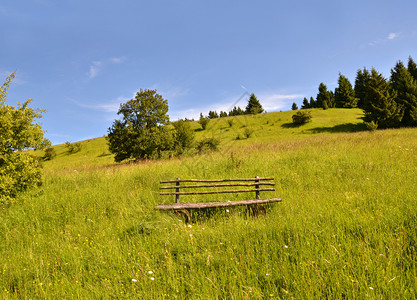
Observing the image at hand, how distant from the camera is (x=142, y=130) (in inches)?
751

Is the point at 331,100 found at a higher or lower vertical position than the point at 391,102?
higher

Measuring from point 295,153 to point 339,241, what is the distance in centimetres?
683

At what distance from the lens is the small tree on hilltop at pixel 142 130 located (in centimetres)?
→ 1884

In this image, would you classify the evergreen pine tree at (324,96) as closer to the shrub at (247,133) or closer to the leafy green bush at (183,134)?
the shrub at (247,133)

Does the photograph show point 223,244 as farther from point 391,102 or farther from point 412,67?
point 412,67

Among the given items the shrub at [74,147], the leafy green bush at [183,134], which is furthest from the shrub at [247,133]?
the shrub at [74,147]

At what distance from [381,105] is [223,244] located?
1644 inches

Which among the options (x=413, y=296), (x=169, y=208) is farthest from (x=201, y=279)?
(x=413, y=296)

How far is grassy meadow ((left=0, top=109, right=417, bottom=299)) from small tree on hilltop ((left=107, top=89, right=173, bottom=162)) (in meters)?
12.3

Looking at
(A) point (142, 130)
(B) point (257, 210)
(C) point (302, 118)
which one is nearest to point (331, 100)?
(C) point (302, 118)

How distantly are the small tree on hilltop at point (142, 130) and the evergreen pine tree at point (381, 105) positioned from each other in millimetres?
33665

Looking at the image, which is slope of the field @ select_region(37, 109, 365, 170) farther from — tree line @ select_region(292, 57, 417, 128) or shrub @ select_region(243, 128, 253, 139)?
tree line @ select_region(292, 57, 417, 128)

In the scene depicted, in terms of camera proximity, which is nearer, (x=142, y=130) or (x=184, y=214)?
(x=184, y=214)

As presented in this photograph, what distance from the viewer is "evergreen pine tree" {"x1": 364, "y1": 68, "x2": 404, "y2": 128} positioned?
31.8 metres
